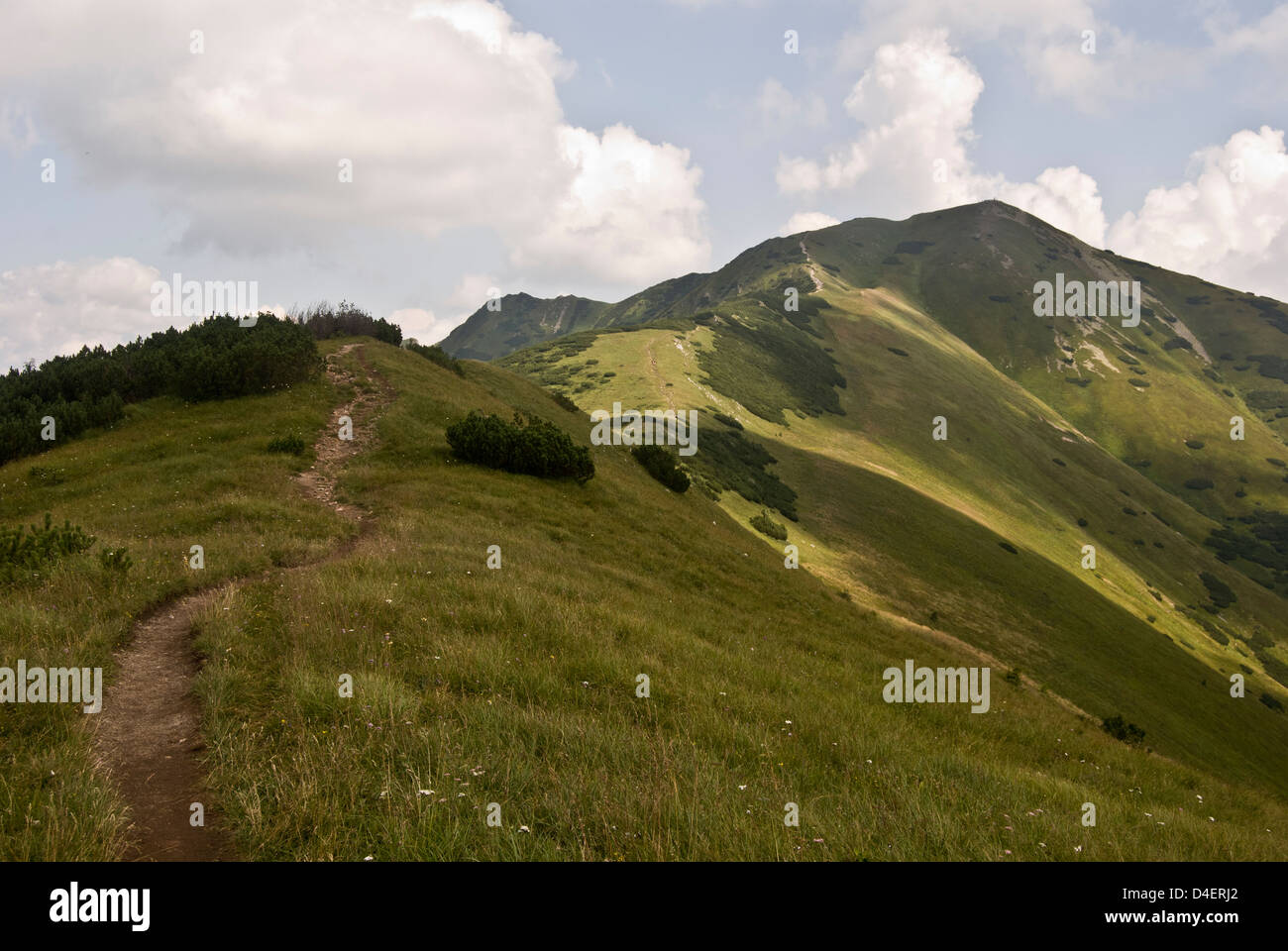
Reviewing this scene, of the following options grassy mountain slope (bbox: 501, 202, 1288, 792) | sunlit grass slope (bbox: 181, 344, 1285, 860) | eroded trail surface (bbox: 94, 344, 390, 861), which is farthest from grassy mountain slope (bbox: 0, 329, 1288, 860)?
grassy mountain slope (bbox: 501, 202, 1288, 792)

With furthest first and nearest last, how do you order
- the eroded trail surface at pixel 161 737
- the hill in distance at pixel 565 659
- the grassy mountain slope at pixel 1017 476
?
the grassy mountain slope at pixel 1017 476
the hill in distance at pixel 565 659
the eroded trail surface at pixel 161 737

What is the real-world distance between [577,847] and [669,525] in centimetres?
2015

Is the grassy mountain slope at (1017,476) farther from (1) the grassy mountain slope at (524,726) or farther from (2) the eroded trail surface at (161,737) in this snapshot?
(2) the eroded trail surface at (161,737)

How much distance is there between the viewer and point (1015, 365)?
169 m

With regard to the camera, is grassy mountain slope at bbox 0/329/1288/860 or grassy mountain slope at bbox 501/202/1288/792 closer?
grassy mountain slope at bbox 0/329/1288/860

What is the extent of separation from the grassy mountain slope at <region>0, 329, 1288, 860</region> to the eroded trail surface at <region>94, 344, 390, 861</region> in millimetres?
216

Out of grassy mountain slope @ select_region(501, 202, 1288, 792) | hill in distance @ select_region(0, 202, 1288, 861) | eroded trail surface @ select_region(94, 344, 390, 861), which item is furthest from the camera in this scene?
grassy mountain slope @ select_region(501, 202, 1288, 792)

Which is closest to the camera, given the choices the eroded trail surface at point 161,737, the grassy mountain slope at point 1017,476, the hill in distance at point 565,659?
the eroded trail surface at point 161,737

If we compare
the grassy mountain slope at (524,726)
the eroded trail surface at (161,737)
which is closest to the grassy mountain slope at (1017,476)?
the grassy mountain slope at (524,726)

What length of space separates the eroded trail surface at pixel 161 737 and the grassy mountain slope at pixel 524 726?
216mm

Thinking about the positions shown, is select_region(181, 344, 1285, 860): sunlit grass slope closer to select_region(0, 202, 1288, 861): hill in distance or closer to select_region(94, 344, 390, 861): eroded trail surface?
select_region(0, 202, 1288, 861): hill in distance

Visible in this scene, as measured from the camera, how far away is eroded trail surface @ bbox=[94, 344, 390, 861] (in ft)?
15.1

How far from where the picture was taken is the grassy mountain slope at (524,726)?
463 centimetres

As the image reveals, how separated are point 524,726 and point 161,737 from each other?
365cm
